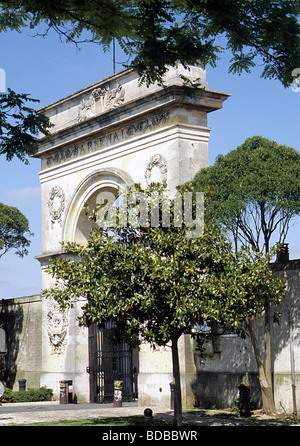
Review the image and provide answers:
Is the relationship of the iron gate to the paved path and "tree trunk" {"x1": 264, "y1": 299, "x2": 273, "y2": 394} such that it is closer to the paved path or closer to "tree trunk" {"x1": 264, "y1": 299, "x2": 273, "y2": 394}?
the paved path

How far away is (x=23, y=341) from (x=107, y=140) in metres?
11.0

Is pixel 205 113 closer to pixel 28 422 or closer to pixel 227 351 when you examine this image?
pixel 227 351

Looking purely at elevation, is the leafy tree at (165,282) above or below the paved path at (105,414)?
above

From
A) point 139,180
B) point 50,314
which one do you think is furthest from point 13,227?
point 139,180

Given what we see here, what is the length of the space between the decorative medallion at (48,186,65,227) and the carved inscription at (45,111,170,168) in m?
1.07

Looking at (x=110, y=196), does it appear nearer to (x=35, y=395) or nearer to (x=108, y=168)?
(x=108, y=168)

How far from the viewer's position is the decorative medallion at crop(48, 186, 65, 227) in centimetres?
2714

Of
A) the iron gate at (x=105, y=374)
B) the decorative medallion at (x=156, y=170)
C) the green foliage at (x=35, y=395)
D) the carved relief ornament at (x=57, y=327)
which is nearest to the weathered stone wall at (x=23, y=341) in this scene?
the green foliage at (x=35, y=395)

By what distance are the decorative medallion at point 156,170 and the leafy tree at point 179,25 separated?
435 inches

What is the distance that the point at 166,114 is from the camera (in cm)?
2180

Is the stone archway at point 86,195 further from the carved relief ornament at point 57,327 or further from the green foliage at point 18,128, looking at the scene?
the green foliage at point 18,128

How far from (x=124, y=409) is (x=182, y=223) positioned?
819cm

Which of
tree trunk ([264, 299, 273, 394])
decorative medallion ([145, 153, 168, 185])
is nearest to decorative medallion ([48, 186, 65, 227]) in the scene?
decorative medallion ([145, 153, 168, 185])

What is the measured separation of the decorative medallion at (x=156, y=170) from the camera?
21.8m
